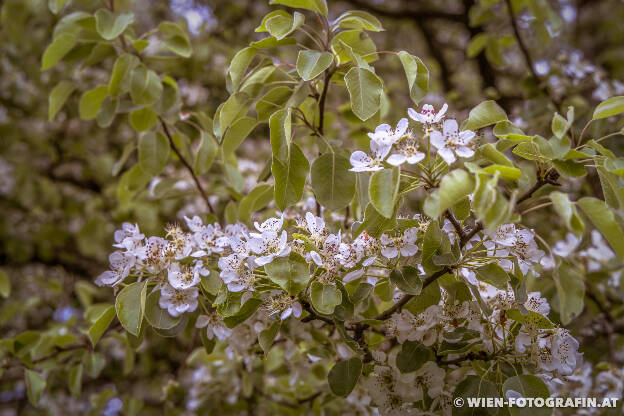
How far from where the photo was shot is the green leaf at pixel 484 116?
1.07 meters

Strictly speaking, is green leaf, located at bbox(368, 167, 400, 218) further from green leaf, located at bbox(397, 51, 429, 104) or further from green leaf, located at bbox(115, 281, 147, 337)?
green leaf, located at bbox(115, 281, 147, 337)

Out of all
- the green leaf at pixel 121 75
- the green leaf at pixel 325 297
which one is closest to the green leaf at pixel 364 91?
the green leaf at pixel 325 297

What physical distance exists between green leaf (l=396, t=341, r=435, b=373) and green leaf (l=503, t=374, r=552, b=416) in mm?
171

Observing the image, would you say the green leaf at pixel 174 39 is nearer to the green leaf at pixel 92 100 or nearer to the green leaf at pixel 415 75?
the green leaf at pixel 92 100

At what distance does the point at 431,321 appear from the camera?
1146 mm

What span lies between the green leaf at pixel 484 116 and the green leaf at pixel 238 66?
1.74 feet

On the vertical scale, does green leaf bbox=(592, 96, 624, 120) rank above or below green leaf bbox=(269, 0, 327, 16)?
below

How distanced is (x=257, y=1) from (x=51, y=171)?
1.92 meters

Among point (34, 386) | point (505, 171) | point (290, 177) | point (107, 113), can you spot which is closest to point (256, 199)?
point (290, 177)

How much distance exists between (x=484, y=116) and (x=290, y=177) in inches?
17.2

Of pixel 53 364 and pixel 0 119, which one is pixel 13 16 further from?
pixel 53 364

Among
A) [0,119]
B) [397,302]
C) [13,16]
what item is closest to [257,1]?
[13,16]

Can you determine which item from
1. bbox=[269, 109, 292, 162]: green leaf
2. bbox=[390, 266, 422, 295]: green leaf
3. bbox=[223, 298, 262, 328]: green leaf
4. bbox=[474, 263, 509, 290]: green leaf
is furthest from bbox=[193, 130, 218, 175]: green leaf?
bbox=[474, 263, 509, 290]: green leaf

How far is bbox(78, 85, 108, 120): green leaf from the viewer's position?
5.86ft
